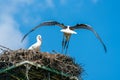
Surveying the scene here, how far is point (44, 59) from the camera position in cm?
3144

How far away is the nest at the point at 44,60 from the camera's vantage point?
31359 mm

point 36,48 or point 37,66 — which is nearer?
point 37,66

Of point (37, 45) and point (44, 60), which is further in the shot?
point (37, 45)

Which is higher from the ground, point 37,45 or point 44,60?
point 37,45

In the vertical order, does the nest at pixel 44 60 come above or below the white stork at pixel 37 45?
below

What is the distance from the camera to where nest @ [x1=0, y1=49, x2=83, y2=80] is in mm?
31359

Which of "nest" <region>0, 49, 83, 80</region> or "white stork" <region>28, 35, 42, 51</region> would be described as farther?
"white stork" <region>28, 35, 42, 51</region>

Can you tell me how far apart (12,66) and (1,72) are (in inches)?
23.8

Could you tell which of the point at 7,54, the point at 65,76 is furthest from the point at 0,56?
the point at 65,76

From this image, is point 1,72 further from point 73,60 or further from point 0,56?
point 73,60

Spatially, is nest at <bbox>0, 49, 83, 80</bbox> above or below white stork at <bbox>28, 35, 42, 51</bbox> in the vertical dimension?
below

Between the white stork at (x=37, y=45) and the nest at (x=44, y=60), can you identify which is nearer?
the nest at (x=44, y=60)

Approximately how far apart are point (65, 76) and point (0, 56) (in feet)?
7.90

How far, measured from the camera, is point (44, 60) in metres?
31.5
